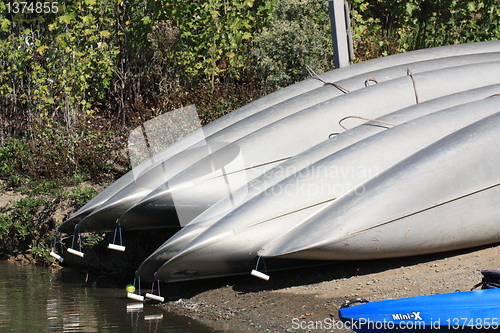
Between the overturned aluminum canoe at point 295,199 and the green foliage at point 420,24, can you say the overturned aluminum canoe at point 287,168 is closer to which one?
the overturned aluminum canoe at point 295,199

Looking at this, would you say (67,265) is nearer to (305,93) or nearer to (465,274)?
(305,93)

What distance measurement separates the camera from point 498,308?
3.95m

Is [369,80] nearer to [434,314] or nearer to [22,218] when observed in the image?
[434,314]

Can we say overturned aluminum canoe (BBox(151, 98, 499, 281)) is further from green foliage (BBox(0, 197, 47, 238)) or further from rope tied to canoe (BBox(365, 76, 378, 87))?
green foliage (BBox(0, 197, 47, 238))

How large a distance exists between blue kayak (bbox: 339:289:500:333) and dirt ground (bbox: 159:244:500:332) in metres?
0.56

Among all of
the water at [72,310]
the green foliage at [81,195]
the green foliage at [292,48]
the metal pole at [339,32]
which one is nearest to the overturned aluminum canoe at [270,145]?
the water at [72,310]

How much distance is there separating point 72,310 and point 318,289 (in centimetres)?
225

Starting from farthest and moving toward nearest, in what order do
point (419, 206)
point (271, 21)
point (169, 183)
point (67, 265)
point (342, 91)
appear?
point (271, 21) → point (67, 265) → point (342, 91) → point (169, 183) → point (419, 206)

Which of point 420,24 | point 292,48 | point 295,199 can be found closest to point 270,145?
point 295,199

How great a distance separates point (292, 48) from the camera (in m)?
10.3

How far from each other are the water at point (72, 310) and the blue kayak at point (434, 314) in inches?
55.6

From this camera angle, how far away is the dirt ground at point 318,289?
5.04 m

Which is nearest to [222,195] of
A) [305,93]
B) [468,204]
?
[305,93]

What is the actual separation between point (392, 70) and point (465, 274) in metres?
3.19
